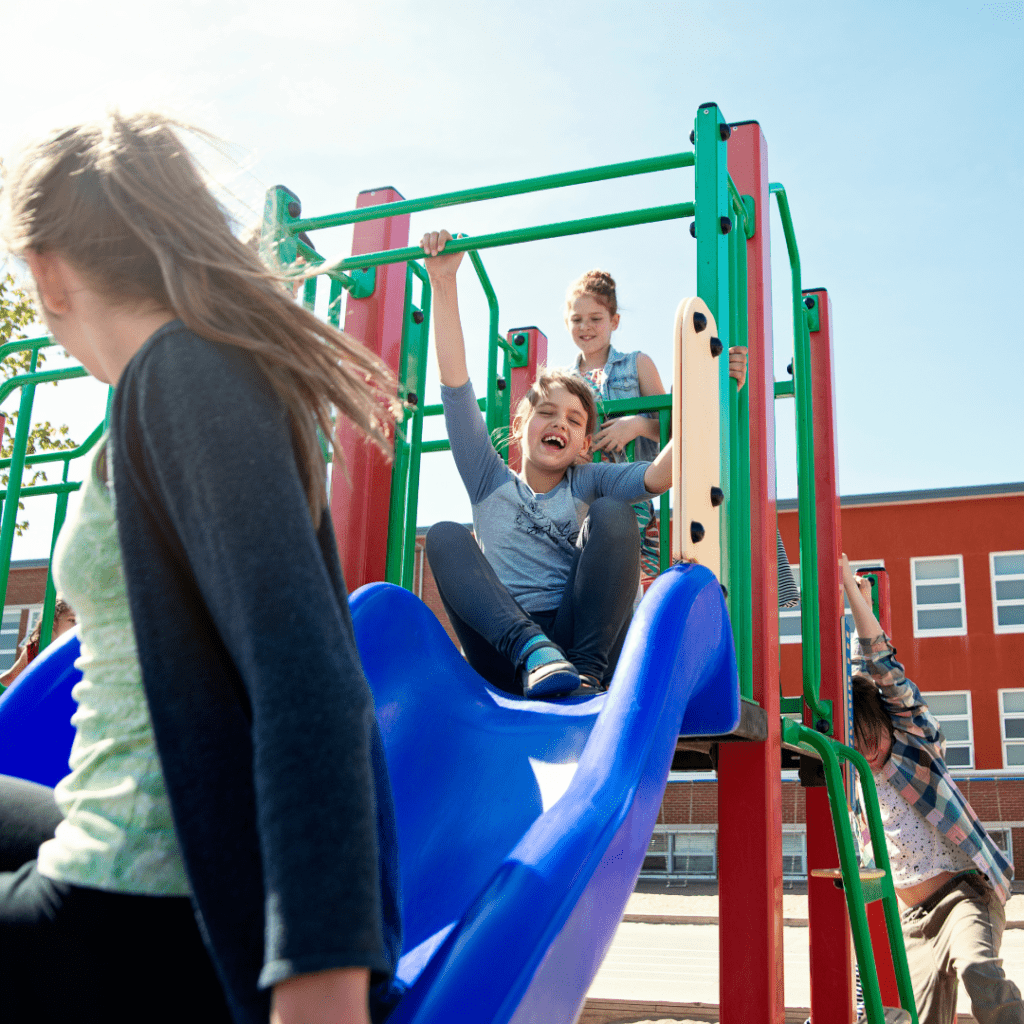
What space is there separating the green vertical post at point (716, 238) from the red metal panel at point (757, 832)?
24 cm

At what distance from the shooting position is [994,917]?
11.3 ft

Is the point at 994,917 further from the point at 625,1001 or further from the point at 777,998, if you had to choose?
the point at 625,1001

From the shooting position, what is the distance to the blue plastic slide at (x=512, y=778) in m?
1.06

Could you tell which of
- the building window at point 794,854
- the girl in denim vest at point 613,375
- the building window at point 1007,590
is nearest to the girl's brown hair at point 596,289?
the girl in denim vest at point 613,375

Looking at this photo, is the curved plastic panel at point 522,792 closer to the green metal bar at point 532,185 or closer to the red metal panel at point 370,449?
the red metal panel at point 370,449

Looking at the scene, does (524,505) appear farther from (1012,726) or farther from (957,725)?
(1012,726)

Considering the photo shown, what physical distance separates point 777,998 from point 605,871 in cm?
124

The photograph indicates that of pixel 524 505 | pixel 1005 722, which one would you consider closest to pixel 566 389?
pixel 524 505

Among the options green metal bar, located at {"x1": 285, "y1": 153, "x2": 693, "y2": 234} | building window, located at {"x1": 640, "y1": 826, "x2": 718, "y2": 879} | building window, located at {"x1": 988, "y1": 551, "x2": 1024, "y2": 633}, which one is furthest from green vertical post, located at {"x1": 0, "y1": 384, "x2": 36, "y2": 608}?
building window, located at {"x1": 988, "y1": 551, "x2": 1024, "y2": 633}

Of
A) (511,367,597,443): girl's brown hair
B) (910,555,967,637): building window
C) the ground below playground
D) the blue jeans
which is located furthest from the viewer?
(910,555,967,637): building window

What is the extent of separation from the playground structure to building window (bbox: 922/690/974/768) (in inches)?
643

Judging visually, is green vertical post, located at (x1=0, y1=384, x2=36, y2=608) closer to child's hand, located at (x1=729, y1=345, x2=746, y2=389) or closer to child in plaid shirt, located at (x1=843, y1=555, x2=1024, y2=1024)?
child's hand, located at (x1=729, y1=345, x2=746, y2=389)

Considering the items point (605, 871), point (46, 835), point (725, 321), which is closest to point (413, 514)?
point (725, 321)

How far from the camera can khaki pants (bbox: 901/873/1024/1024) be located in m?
3.16
